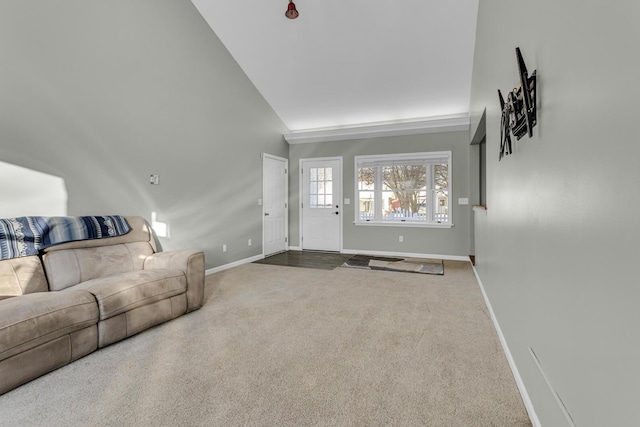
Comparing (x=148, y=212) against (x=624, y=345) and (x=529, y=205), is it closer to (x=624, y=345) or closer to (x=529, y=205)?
(x=529, y=205)

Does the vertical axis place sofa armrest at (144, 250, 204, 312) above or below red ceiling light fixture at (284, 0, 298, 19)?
below

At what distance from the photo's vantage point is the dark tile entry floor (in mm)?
5238

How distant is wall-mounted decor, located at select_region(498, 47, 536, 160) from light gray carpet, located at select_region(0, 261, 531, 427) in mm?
1448

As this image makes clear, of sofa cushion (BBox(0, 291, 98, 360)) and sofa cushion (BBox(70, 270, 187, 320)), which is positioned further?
sofa cushion (BBox(70, 270, 187, 320))

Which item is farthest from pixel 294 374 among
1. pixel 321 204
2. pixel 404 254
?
pixel 321 204

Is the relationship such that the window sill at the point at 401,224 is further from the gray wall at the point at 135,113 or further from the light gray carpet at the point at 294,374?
the light gray carpet at the point at 294,374

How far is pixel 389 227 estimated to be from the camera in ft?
20.3

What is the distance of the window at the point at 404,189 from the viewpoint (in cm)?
582

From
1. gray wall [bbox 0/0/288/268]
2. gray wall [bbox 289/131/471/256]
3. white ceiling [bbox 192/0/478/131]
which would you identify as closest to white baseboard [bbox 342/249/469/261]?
gray wall [bbox 289/131/471/256]

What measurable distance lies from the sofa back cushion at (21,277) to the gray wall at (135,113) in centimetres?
72

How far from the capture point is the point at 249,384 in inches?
72.4

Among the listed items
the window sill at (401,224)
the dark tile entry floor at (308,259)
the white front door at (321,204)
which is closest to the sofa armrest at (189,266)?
the dark tile entry floor at (308,259)

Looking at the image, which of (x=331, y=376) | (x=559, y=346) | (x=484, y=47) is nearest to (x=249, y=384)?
(x=331, y=376)

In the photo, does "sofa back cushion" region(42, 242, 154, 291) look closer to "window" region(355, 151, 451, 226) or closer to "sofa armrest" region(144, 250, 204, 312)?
"sofa armrest" region(144, 250, 204, 312)
